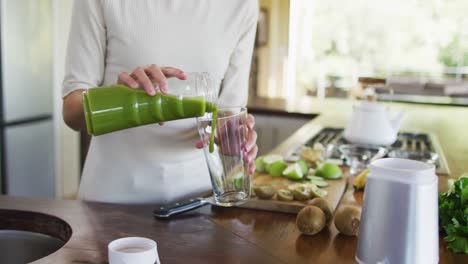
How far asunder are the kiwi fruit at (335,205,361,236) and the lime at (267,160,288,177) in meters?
0.59

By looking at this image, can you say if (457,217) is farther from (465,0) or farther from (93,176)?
(465,0)

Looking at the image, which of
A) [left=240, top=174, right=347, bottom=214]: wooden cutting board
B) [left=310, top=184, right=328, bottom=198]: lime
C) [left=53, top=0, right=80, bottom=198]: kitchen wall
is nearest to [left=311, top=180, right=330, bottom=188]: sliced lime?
[left=240, top=174, right=347, bottom=214]: wooden cutting board

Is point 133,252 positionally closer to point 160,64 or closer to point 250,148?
point 250,148

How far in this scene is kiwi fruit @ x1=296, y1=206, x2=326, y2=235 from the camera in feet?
3.62

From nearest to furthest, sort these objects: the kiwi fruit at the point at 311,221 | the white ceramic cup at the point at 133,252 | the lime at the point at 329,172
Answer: the white ceramic cup at the point at 133,252, the kiwi fruit at the point at 311,221, the lime at the point at 329,172

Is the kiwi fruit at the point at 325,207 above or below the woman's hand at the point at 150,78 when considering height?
below

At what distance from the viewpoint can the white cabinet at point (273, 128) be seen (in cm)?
320

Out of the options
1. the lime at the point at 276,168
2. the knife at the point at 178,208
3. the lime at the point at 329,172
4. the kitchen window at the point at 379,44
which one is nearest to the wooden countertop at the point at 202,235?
the knife at the point at 178,208

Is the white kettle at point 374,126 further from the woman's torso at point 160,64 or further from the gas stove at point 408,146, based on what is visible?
the woman's torso at point 160,64

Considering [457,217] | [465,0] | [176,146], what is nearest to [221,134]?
[176,146]

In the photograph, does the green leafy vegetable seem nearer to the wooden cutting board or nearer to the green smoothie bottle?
the wooden cutting board

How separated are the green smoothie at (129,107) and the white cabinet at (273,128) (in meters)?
2.16

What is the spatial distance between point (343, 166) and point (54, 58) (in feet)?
8.37

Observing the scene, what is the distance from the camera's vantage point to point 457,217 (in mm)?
1074
